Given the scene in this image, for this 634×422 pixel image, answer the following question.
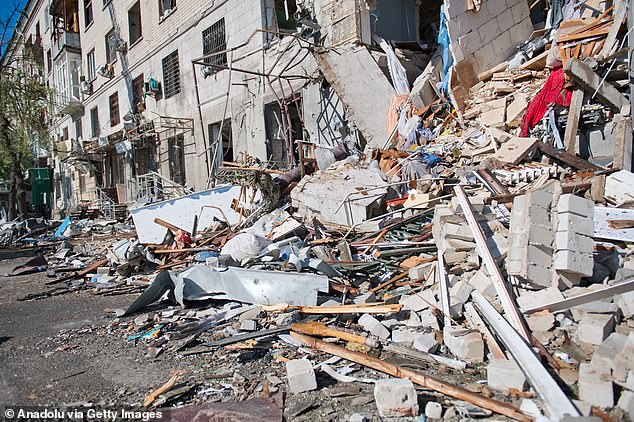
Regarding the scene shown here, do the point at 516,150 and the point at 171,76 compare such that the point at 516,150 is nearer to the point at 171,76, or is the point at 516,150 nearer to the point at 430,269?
the point at 430,269

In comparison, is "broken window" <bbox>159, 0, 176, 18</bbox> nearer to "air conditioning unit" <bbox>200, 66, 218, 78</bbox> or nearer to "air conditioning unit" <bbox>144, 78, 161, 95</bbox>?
"air conditioning unit" <bbox>144, 78, 161, 95</bbox>

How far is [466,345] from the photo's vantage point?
10.6ft

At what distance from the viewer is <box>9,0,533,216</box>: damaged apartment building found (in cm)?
906

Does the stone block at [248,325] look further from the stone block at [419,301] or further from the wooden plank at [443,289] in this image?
the wooden plank at [443,289]

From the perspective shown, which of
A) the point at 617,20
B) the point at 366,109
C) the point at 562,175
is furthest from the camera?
the point at 366,109

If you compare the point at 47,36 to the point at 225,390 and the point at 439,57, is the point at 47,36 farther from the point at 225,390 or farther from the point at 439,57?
the point at 225,390

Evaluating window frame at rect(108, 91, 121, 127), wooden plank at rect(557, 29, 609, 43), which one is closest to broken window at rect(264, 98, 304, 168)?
wooden plank at rect(557, 29, 609, 43)

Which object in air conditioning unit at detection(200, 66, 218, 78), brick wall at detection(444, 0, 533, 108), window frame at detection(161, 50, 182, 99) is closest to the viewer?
brick wall at detection(444, 0, 533, 108)

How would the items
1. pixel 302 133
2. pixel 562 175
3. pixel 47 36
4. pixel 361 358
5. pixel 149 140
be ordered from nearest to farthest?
1. pixel 361 358
2. pixel 562 175
3. pixel 302 133
4. pixel 149 140
5. pixel 47 36

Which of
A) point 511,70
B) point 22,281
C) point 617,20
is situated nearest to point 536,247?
point 617,20

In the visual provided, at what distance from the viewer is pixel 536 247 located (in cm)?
367

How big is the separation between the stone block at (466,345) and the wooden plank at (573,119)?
14.6ft

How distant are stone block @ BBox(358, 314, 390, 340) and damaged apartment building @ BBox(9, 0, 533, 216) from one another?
19.1 feet

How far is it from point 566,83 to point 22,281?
1009 centimetres
